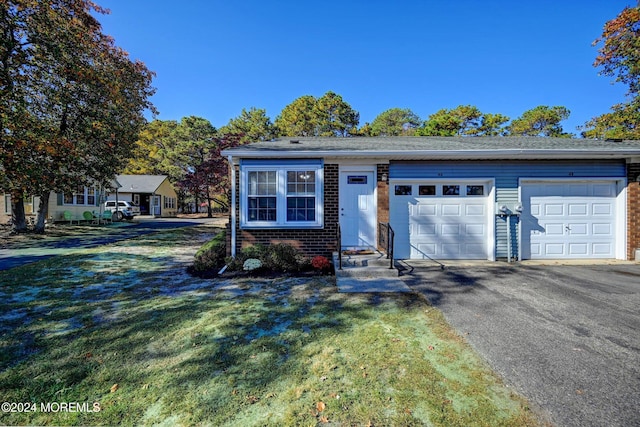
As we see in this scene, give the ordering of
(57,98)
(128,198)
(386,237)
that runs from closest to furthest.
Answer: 1. (386,237)
2. (57,98)
3. (128,198)

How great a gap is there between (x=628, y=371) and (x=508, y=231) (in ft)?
17.9

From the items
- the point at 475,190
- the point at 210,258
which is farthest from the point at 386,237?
the point at 210,258

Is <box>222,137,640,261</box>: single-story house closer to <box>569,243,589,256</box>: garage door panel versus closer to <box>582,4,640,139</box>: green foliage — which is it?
<box>569,243,589,256</box>: garage door panel

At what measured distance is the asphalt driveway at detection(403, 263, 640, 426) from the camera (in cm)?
231

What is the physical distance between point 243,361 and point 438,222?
21.1 feet

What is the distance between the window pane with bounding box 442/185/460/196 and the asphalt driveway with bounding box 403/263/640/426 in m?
2.21

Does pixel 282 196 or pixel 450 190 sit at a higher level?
pixel 450 190

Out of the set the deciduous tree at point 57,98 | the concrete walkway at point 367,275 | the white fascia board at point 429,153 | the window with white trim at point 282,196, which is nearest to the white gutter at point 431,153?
the white fascia board at point 429,153

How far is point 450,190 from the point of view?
305 inches

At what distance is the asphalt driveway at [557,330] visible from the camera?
231cm

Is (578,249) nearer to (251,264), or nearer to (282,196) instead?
(282,196)

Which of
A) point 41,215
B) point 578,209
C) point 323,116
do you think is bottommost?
point 41,215

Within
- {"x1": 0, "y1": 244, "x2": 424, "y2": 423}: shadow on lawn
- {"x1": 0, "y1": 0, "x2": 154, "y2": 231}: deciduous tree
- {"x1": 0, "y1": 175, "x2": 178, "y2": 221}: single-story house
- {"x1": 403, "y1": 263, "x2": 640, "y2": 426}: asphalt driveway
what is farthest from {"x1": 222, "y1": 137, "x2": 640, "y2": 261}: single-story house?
{"x1": 0, "y1": 175, "x2": 178, "y2": 221}: single-story house

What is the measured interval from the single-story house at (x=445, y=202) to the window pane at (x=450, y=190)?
28 mm
